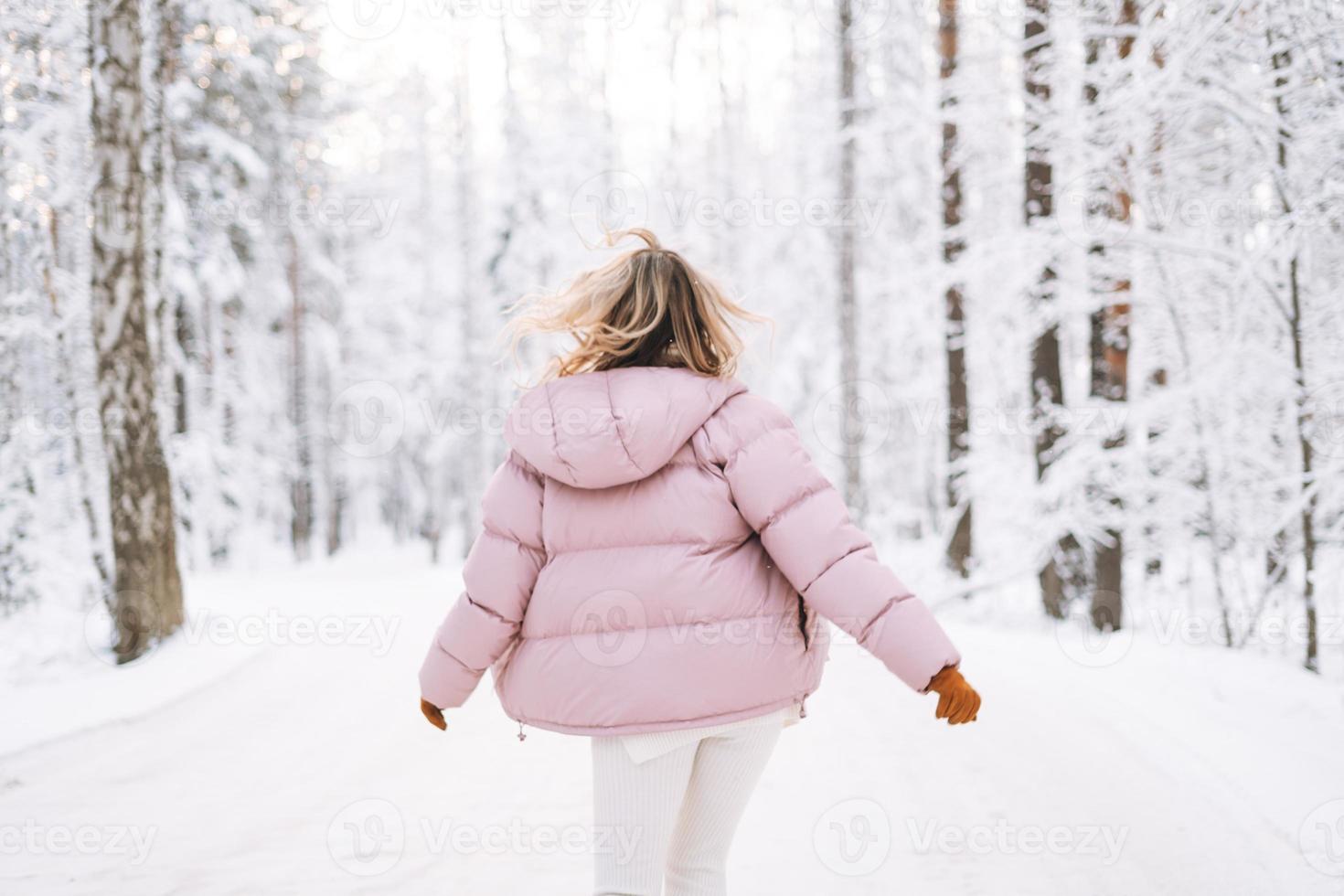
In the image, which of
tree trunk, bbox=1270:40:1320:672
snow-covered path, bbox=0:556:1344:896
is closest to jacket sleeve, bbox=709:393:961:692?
snow-covered path, bbox=0:556:1344:896

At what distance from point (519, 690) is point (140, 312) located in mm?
7188

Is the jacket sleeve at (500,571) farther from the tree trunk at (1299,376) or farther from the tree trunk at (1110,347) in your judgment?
the tree trunk at (1110,347)

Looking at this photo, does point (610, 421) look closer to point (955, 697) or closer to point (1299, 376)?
point (955, 697)

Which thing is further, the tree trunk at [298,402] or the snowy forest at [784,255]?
the tree trunk at [298,402]

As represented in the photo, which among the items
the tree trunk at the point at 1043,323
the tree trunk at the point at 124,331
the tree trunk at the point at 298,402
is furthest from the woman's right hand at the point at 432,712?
the tree trunk at the point at 298,402

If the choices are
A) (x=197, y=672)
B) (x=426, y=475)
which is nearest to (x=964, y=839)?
(x=197, y=672)

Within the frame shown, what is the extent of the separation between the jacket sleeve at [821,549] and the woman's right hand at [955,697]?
3 centimetres

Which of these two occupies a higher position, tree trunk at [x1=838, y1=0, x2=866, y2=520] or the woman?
tree trunk at [x1=838, y1=0, x2=866, y2=520]

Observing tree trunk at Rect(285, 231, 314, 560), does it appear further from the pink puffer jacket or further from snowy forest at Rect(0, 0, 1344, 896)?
the pink puffer jacket

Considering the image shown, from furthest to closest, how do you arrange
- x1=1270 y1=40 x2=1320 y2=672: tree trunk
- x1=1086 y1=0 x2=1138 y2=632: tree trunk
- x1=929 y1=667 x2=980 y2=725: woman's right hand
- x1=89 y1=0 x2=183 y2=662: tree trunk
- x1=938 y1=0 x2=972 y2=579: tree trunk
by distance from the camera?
x1=938 y1=0 x2=972 y2=579: tree trunk → x1=1086 y1=0 x2=1138 y2=632: tree trunk → x1=89 y1=0 x2=183 y2=662: tree trunk → x1=1270 y1=40 x2=1320 y2=672: tree trunk → x1=929 y1=667 x2=980 y2=725: woman's right hand

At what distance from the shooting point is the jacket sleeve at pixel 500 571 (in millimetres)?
2412

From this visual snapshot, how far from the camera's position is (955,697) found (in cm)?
222

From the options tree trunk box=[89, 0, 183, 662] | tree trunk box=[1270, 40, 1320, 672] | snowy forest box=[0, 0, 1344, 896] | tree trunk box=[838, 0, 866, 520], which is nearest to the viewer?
snowy forest box=[0, 0, 1344, 896]

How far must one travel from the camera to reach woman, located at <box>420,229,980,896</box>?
2.24 m
